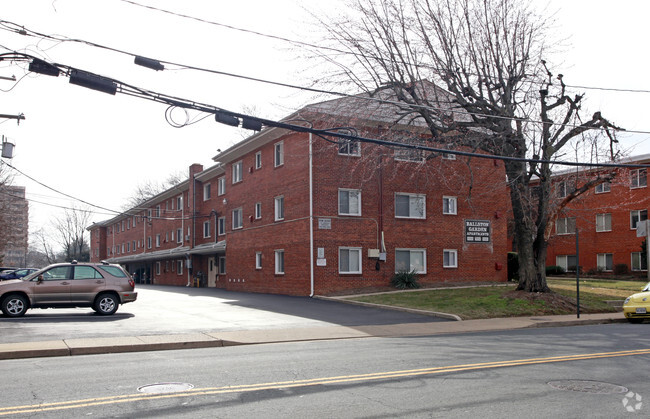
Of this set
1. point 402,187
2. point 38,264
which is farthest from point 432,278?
point 38,264

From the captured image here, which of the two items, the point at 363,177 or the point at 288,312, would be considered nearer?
the point at 288,312

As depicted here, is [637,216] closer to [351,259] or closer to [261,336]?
[351,259]

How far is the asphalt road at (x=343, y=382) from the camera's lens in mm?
6945

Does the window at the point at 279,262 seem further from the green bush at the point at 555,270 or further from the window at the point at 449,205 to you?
the green bush at the point at 555,270

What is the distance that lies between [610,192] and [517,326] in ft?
103

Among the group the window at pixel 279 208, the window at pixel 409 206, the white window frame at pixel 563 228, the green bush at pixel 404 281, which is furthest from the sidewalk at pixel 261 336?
the white window frame at pixel 563 228

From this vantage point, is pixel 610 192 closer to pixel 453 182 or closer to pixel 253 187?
pixel 453 182

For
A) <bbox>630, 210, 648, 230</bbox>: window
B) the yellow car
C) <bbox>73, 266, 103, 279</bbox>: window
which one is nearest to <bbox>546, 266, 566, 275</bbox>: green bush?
<bbox>630, 210, 648, 230</bbox>: window

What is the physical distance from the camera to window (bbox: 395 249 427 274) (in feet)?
99.1

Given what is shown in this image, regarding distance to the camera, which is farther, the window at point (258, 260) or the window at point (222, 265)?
the window at point (222, 265)

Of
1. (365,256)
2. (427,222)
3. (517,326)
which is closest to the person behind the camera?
(517,326)

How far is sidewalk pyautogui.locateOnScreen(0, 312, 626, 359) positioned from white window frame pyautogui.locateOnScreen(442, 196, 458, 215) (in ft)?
40.1

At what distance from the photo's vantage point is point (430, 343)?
1344 centimetres

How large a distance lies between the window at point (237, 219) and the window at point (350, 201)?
370 inches
